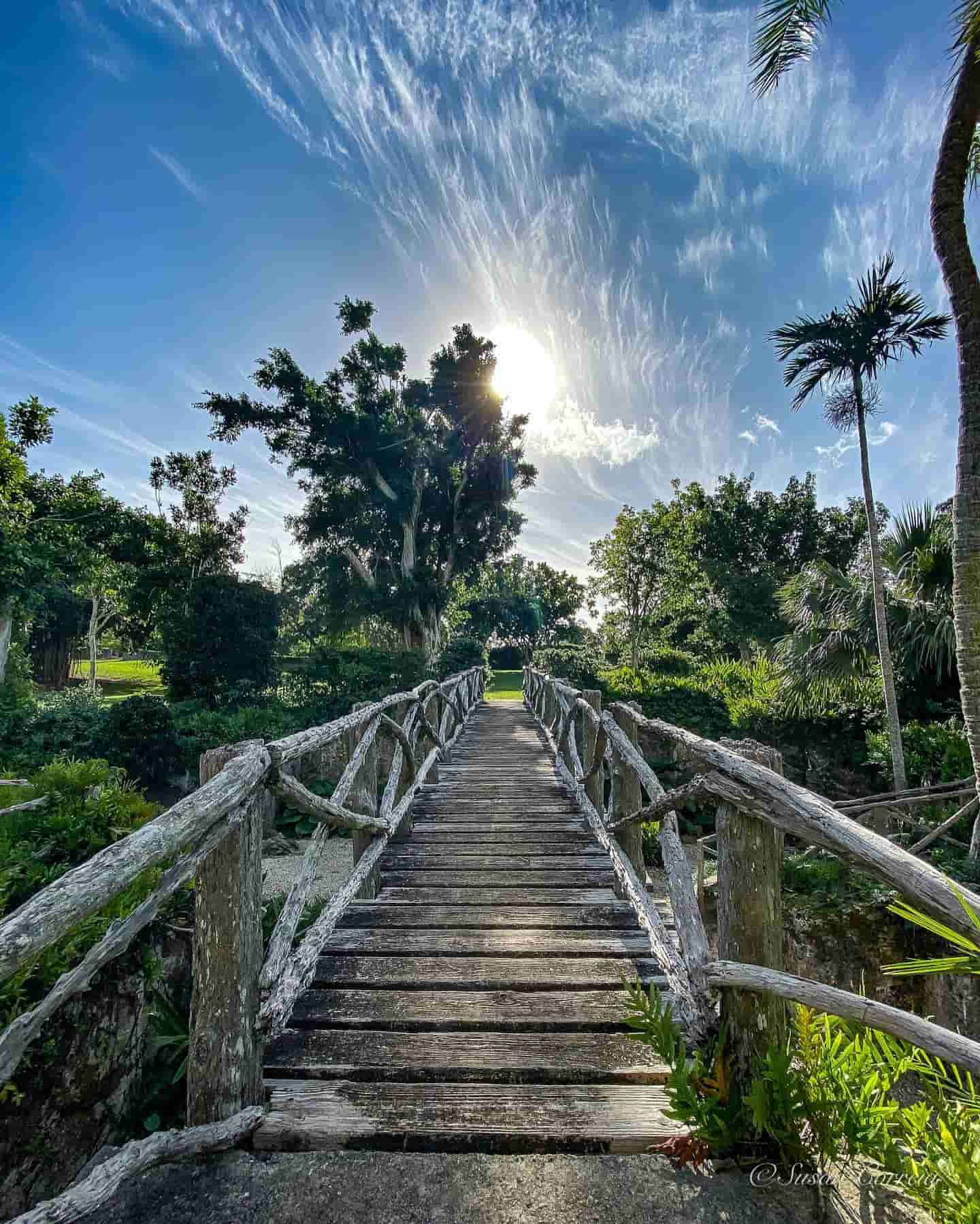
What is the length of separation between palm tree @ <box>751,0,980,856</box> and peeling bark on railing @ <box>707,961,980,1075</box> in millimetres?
4426

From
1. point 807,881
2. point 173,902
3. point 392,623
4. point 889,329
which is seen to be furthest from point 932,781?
point 392,623

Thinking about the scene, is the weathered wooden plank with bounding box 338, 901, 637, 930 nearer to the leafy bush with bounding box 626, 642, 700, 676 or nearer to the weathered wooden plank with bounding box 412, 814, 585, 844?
the weathered wooden plank with bounding box 412, 814, 585, 844

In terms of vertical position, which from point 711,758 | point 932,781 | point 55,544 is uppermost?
point 55,544

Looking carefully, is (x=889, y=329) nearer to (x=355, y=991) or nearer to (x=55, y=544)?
(x=355, y=991)

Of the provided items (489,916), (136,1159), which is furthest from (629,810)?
(136,1159)

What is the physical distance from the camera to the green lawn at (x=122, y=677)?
25.8 metres

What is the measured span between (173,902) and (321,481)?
21129 millimetres

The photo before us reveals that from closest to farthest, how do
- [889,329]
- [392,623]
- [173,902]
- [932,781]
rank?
[173,902], [932,781], [889,329], [392,623]

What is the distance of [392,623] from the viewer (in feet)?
71.4

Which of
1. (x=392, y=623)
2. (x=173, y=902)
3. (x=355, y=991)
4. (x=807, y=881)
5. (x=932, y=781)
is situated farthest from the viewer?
(x=392, y=623)

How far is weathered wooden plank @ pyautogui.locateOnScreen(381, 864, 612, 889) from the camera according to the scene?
3.32 meters

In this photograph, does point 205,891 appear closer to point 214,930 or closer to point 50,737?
point 214,930

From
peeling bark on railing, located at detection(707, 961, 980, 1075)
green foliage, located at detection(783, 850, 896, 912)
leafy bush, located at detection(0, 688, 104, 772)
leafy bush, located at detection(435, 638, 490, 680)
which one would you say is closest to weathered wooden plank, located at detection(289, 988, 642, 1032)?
peeling bark on railing, located at detection(707, 961, 980, 1075)

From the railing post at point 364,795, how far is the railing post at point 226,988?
62.0 inches
